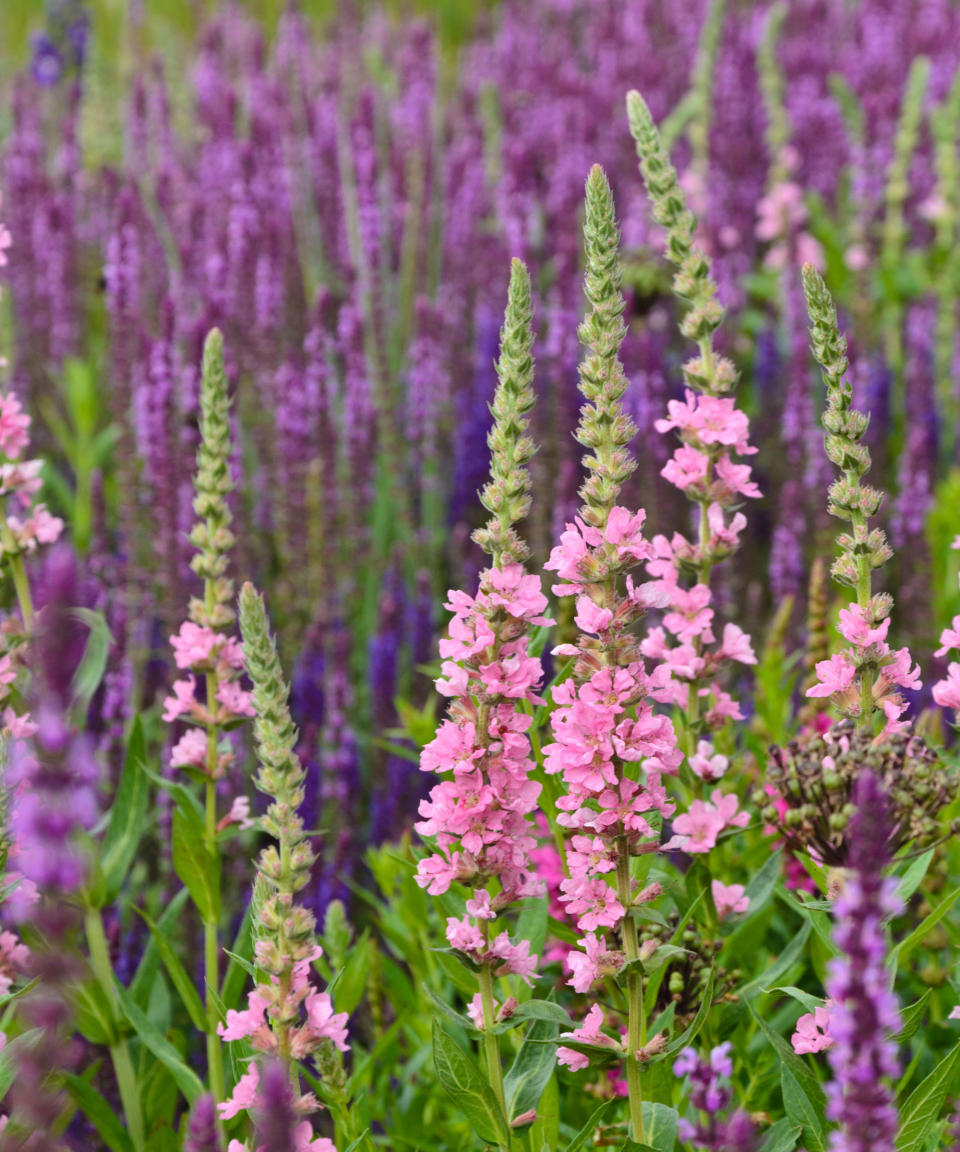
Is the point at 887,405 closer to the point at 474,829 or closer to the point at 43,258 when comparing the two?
the point at 43,258

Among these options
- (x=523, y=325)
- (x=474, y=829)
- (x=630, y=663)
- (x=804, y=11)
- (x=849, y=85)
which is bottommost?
(x=474, y=829)

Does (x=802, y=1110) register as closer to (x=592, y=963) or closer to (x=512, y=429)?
(x=592, y=963)

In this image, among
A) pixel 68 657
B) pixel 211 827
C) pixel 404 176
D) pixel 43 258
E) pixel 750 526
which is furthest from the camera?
pixel 404 176

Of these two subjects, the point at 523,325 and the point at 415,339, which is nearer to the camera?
the point at 523,325

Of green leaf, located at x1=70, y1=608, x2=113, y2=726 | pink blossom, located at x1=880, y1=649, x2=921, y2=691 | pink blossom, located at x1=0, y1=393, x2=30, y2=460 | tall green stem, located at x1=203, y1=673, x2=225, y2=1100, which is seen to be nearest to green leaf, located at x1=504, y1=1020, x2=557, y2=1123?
tall green stem, located at x1=203, y1=673, x2=225, y2=1100

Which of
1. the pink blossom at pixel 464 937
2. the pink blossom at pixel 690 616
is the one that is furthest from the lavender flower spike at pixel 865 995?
the pink blossom at pixel 690 616

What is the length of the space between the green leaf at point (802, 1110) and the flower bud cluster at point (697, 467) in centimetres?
46

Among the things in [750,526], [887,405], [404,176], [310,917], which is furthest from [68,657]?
[404,176]

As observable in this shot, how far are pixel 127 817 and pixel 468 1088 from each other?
902 millimetres

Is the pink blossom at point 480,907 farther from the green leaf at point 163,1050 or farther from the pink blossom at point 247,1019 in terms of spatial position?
the green leaf at point 163,1050

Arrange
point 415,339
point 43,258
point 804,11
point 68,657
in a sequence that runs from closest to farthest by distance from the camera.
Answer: point 68,657 → point 415,339 → point 43,258 → point 804,11

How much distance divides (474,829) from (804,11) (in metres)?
7.22

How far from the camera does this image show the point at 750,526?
4.41 metres

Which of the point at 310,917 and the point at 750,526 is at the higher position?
the point at 750,526
